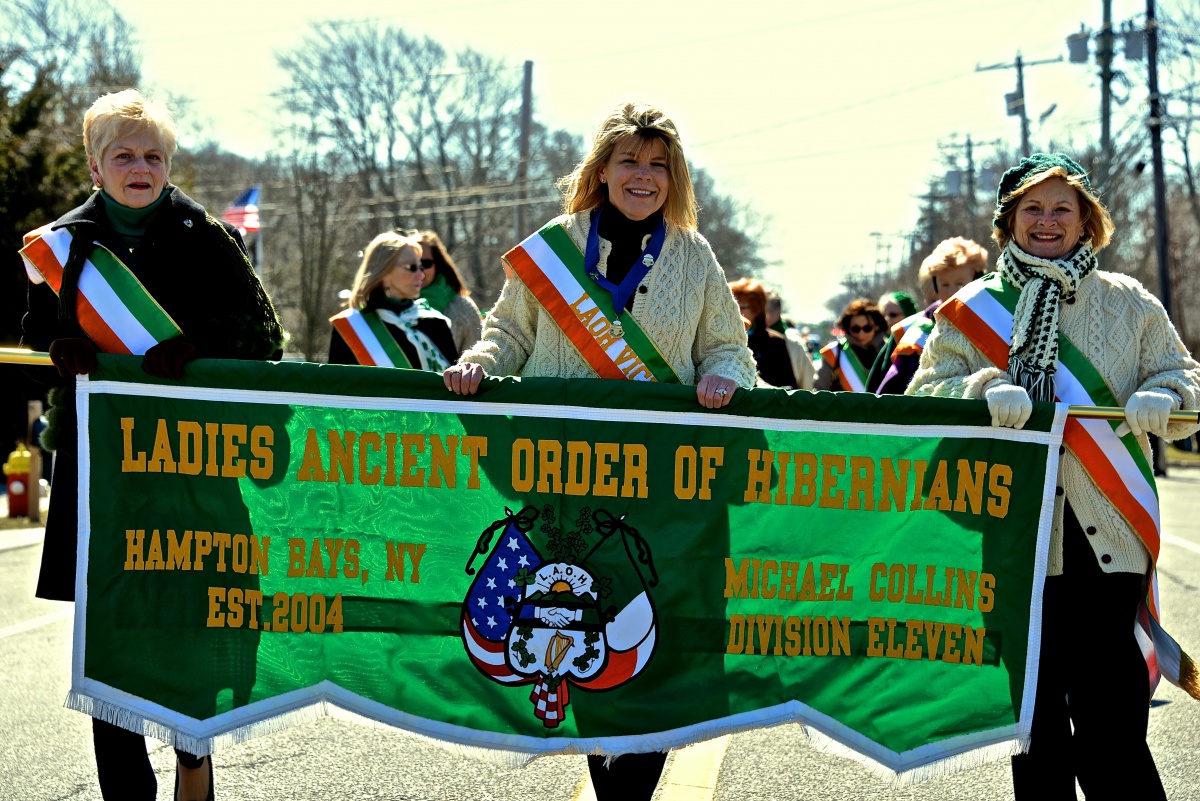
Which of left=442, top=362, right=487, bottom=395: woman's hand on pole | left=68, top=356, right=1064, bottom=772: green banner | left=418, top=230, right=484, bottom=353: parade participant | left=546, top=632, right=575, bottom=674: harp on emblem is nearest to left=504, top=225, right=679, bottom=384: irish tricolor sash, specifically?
left=68, top=356, right=1064, bottom=772: green banner

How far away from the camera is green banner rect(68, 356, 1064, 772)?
3.50m

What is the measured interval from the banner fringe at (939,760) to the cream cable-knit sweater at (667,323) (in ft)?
3.41

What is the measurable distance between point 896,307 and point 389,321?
4.35 metres

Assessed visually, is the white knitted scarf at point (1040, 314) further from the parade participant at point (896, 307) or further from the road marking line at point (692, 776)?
the parade participant at point (896, 307)

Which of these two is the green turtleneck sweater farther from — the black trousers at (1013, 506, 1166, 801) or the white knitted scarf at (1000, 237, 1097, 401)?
the black trousers at (1013, 506, 1166, 801)

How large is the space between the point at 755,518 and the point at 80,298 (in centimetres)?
196

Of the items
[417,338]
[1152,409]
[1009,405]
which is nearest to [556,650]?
[1009,405]

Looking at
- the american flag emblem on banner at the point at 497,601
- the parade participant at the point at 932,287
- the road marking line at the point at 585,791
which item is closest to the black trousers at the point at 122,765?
the american flag emblem on banner at the point at 497,601

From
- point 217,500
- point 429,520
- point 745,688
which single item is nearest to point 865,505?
point 745,688

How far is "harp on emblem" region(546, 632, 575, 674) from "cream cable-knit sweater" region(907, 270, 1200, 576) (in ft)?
4.19

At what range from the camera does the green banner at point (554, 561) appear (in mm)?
3504

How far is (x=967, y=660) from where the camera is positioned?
11.5ft

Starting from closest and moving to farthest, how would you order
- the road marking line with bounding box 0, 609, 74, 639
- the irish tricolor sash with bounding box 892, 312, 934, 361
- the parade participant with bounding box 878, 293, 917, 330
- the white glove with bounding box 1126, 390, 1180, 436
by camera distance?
the white glove with bounding box 1126, 390, 1180, 436 < the irish tricolor sash with bounding box 892, 312, 934, 361 < the road marking line with bounding box 0, 609, 74, 639 < the parade participant with bounding box 878, 293, 917, 330

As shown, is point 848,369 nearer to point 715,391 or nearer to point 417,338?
point 417,338
